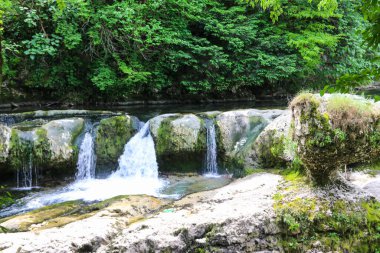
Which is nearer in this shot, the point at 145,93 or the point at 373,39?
the point at 373,39

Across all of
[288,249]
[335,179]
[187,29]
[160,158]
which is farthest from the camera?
[187,29]

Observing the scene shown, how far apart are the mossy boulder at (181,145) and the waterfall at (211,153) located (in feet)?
0.36

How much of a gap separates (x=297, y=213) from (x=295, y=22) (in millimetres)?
11683

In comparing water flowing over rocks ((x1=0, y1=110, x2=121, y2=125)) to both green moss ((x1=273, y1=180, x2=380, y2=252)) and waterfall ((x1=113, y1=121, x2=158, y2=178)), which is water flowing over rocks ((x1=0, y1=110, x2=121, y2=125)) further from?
green moss ((x1=273, y1=180, x2=380, y2=252))

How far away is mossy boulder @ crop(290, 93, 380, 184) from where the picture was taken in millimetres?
3463

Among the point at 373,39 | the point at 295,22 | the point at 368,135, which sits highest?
the point at 295,22

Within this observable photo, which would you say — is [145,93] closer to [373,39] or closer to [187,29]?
[187,29]

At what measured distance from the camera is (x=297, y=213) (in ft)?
11.9

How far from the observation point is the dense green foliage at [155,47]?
10625mm

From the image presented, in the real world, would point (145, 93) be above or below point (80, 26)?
below

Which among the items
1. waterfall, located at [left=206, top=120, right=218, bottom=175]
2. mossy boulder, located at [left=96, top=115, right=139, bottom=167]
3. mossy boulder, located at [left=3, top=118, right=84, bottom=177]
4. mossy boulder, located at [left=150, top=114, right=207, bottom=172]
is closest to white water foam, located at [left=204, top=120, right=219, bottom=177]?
waterfall, located at [left=206, top=120, right=218, bottom=175]

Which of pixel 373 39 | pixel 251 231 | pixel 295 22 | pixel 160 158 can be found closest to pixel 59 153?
pixel 160 158

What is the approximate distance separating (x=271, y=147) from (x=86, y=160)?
432 cm

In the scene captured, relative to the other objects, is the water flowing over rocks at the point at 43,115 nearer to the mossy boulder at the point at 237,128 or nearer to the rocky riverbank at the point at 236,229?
the mossy boulder at the point at 237,128
